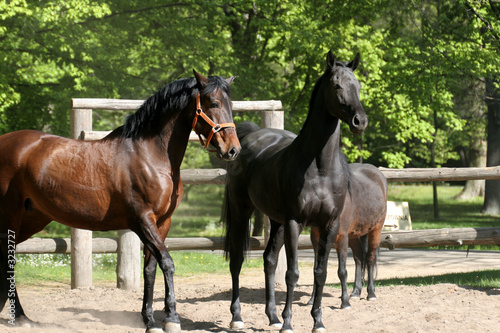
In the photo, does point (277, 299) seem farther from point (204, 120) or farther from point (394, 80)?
point (394, 80)

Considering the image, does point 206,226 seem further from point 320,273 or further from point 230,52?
point 320,273

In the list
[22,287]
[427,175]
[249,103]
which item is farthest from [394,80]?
[22,287]

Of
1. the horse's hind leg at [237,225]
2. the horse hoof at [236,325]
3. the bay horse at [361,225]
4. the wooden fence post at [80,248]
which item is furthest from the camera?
the wooden fence post at [80,248]

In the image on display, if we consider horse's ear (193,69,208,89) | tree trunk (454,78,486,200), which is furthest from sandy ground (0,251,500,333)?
tree trunk (454,78,486,200)

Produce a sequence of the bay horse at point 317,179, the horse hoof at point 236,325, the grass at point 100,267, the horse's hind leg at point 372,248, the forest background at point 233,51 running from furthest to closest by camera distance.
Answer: the forest background at point 233,51
the grass at point 100,267
the horse's hind leg at point 372,248
the horse hoof at point 236,325
the bay horse at point 317,179

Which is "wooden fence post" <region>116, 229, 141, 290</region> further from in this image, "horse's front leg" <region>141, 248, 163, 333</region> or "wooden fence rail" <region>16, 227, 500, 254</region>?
"horse's front leg" <region>141, 248, 163, 333</region>

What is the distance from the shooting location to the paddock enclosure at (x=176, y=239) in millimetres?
6863

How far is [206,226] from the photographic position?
1691cm

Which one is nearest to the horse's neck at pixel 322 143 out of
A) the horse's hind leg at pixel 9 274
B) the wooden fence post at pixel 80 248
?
the horse's hind leg at pixel 9 274

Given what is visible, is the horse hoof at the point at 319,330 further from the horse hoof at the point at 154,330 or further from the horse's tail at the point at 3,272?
the horse's tail at the point at 3,272

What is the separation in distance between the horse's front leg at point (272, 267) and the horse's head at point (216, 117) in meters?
1.35

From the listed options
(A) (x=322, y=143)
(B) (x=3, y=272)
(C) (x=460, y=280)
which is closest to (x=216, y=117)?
(A) (x=322, y=143)

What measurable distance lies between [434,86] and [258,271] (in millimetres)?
7890

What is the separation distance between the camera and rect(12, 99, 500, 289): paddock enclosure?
6.86 meters
